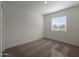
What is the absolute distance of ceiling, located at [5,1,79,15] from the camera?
46.2 inches

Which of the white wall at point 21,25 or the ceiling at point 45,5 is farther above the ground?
the ceiling at point 45,5

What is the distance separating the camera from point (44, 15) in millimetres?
1267

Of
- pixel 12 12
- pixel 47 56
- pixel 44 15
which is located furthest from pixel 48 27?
pixel 12 12

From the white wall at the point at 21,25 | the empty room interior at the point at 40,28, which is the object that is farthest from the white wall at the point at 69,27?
the white wall at the point at 21,25

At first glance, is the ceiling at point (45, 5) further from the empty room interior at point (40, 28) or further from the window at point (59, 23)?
the window at point (59, 23)

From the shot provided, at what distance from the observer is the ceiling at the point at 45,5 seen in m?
1.17

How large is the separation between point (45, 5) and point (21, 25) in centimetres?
53

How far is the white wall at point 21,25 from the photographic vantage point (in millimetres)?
1193

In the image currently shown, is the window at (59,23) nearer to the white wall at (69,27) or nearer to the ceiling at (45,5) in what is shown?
the white wall at (69,27)

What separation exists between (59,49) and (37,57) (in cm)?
40

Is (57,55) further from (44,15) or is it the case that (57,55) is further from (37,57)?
(44,15)

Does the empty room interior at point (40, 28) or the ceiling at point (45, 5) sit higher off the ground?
the ceiling at point (45, 5)

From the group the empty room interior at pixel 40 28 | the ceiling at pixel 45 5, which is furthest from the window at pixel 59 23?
the ceiling at pixel 45 5

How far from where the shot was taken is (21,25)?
124 cm
